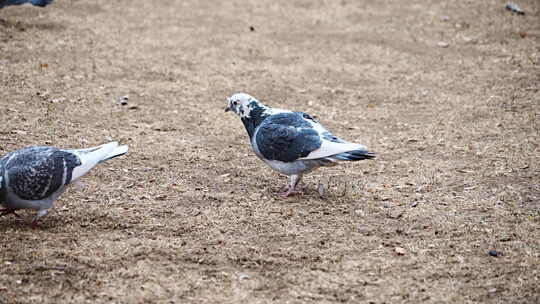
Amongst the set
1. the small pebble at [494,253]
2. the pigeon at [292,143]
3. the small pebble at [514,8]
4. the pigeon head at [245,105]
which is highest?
the small pebble at [514,8]

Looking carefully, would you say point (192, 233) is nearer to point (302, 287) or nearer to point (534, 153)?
point (302, 287)

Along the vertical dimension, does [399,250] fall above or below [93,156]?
below

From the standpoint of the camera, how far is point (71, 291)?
11.3ft

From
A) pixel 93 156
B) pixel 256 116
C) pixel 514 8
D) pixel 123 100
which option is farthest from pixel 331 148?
pixel 514 8

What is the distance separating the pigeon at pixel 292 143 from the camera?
443 cm

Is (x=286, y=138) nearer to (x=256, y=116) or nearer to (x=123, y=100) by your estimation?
(x=256, y=116)

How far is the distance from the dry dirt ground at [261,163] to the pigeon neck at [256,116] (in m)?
0.44

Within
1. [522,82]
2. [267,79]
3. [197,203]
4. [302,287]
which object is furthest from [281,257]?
[522,82]

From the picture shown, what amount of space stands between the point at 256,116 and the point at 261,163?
0.67 meters

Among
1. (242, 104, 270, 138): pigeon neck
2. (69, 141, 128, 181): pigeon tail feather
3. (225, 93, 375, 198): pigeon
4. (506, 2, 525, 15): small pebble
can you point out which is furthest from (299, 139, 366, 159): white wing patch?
(506, 2, 525, 15): small pebble

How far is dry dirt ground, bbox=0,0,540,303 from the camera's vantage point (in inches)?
145

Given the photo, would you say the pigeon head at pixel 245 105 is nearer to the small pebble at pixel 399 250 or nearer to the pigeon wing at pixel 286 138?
the pigeon wing at pixel 286 138

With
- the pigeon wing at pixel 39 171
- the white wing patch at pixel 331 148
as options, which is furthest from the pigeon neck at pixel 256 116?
the pigeon wing at pixel 39 171

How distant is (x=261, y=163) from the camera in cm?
545
